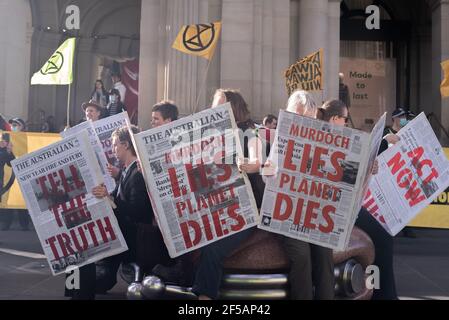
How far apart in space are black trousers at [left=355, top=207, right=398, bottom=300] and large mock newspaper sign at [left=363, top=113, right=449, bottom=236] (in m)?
→ 0.32

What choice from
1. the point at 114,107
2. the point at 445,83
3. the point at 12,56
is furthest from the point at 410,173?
the point at 12,56

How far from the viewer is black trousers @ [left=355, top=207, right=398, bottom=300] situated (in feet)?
19.9

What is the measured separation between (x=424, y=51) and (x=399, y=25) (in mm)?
1304

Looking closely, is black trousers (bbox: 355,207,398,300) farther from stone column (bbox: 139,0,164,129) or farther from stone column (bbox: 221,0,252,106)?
stone column (bbox: 139,0,164,129)

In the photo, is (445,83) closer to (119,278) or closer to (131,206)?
(119,278)

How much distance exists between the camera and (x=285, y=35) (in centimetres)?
1398

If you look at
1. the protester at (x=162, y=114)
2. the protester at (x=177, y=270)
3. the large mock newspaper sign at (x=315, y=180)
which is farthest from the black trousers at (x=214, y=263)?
the protester at (x=162, y=114)

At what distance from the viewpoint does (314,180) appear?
4961mm

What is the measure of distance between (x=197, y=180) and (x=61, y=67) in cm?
577

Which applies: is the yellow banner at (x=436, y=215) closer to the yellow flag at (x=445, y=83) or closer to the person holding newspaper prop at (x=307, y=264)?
the yellow flag at (x=445, y=83)

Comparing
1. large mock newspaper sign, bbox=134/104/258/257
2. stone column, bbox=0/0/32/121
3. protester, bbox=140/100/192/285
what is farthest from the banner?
stone column, bbox=0/0/32/121

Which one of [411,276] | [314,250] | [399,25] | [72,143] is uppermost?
[399,25]
